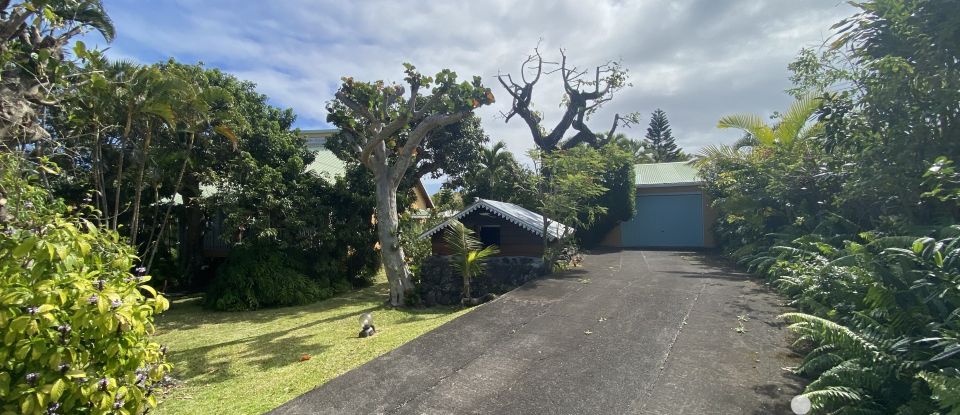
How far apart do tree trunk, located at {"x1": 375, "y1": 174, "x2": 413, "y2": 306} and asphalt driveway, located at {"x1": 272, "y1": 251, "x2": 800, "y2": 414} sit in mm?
4233

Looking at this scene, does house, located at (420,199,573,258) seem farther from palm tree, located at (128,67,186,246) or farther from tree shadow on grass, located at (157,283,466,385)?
palm tree, located at (128,67,186,246)

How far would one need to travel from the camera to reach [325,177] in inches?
623

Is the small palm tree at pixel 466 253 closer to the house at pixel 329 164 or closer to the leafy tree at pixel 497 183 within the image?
the house at pixel 329 164

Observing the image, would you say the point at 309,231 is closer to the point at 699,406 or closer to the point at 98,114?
the point at 98,114

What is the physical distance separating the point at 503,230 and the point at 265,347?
25.6 ft

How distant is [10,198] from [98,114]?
152 inches

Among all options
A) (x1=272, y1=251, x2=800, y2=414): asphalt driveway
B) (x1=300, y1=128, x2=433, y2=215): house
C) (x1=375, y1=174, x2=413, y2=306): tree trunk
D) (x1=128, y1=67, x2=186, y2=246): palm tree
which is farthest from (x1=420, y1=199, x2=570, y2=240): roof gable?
(x1=128, y1=67, x2=186, y2=246): palm tree

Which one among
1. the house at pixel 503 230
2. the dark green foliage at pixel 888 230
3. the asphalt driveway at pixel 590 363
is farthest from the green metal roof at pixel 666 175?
the asphalt driveway at pixel 590 363

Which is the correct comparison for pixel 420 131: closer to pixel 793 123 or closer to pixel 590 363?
pixel 590 363

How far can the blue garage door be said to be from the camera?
20812 millimetres

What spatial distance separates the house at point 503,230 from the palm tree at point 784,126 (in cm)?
576

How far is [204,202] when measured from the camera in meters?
13.5

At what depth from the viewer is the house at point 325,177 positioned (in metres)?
16.6

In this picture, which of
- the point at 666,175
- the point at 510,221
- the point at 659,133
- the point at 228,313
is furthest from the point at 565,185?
the point at 659,133
